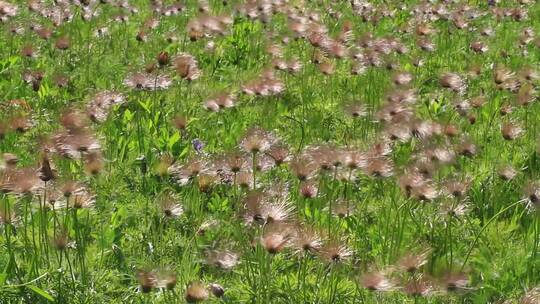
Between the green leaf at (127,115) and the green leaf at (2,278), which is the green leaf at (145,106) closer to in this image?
the green leaf at (127,115)

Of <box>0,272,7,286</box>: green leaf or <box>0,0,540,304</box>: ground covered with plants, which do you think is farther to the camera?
<box>0,0,540,304</box>: ground covered with plants

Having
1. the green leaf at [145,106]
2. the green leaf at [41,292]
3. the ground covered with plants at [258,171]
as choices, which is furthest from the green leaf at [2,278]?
the green leaf at [145,106]

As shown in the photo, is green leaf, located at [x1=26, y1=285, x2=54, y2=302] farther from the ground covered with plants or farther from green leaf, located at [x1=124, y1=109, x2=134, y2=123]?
green leaf, located at [x1=124, y1=109, x2=134, y2=123]

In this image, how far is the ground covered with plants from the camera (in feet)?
9.28

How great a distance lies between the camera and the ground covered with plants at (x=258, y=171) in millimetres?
2828

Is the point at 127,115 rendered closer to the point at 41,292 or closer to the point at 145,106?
the point at 145,106

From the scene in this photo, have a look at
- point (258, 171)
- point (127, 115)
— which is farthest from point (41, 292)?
point (127, 115)

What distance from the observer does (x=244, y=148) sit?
3.20 meters

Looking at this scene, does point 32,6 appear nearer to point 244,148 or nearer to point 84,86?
A: point 84,86

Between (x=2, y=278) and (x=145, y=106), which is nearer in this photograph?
(x=2, y=278)

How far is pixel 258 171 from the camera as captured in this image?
11.4 feet

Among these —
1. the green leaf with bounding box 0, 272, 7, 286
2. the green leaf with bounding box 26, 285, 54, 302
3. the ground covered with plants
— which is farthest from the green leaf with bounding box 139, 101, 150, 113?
the green leaf with bounding box 26, 285, 54, 302

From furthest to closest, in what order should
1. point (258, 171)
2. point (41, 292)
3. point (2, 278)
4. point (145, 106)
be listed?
point (145, 106)
point (258, 171)
point (2, 278)
point (41, 292)

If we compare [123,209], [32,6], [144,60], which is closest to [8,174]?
[123,209]
